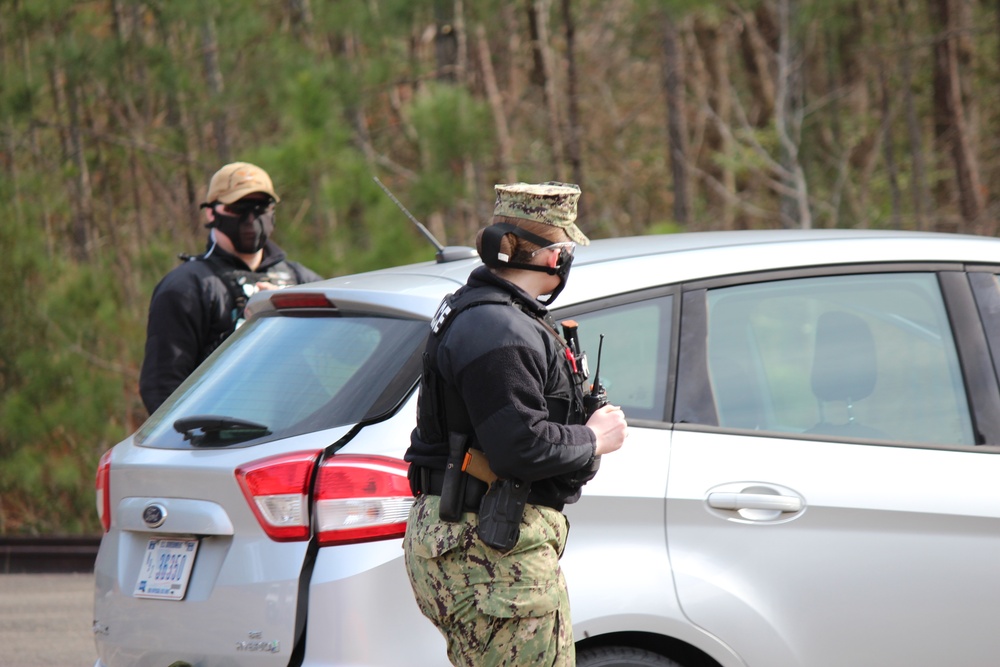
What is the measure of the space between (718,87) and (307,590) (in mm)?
16974

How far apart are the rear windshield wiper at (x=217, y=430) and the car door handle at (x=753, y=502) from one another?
3.75ft

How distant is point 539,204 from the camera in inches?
104

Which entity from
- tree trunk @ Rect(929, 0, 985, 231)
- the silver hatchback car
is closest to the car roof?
the silver hatchback car

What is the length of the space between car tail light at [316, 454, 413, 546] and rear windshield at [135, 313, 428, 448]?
0.51 feet

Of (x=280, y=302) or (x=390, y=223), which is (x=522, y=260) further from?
(x=390, y=223)

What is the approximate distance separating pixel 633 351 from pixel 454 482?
0.82 meters

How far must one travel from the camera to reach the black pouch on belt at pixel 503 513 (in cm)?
254

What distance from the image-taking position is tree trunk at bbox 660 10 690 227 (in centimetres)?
1127

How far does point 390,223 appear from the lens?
8.41 metres

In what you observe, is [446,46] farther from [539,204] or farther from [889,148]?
[539,204]

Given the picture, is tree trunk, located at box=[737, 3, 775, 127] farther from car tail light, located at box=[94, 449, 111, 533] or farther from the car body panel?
car tail light, located at box=[94, 449, 111, 533]

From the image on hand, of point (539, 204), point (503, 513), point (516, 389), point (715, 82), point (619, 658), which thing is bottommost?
point (619, 658)

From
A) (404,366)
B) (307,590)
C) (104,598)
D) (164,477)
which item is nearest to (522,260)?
(404,366)

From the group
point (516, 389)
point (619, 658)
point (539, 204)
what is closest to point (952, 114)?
point (619, 658)
